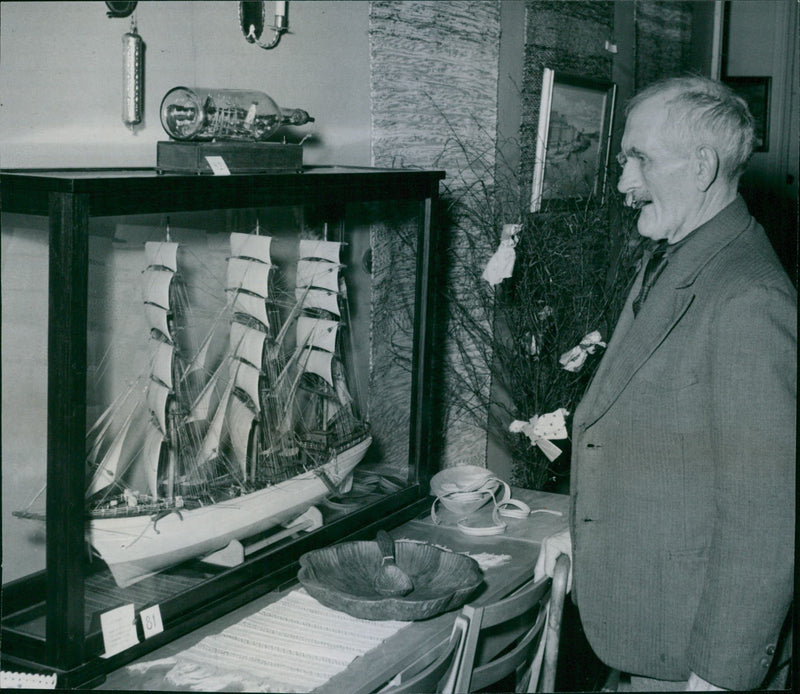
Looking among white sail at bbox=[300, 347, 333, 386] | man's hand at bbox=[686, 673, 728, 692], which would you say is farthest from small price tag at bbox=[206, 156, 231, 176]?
man's hand at bbox=[686, 673, 728, 692]

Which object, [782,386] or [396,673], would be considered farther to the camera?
[396,673]

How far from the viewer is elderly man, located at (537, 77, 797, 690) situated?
5.13ft

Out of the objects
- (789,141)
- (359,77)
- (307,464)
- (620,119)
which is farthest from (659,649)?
(620,119)

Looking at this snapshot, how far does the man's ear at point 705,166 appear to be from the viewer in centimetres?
175

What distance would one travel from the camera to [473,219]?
132 inches

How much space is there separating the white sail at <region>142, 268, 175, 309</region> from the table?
0.61 m

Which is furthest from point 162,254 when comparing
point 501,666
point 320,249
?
point 501,666

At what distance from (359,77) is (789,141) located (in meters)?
1.95

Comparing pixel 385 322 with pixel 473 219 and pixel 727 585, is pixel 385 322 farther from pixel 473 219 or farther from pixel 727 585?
pixel 727 585

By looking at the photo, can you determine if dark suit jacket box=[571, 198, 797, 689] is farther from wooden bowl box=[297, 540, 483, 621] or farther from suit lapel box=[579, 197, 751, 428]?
wooden bowl box=[297, 540, 483, 621]

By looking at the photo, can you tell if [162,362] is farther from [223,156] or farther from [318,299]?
[318,299]

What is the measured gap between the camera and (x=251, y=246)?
6.63 feet

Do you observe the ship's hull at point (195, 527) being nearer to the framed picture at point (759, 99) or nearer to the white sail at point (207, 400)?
the white sail at point (207, 400)

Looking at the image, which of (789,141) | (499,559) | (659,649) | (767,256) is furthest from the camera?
(789,141)
